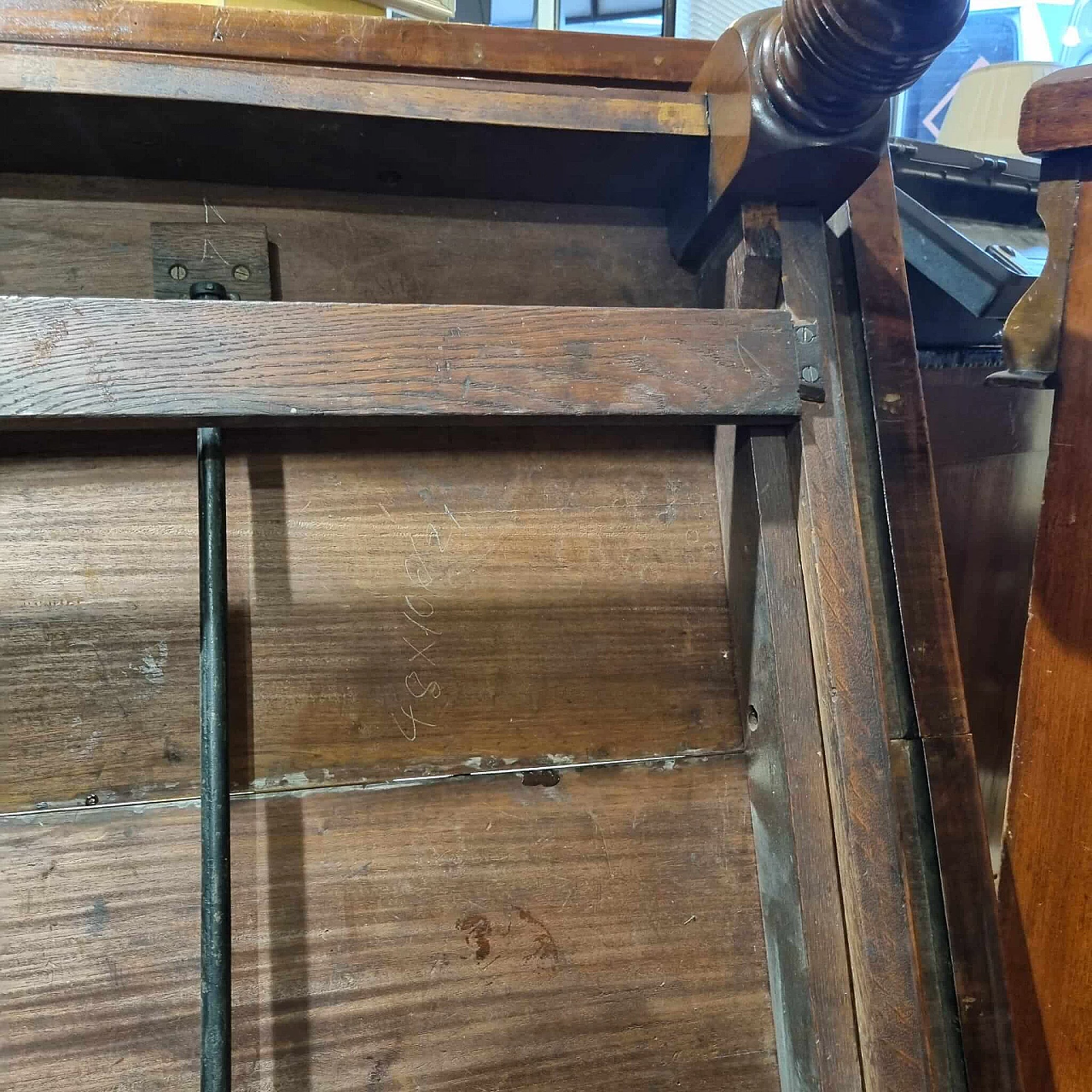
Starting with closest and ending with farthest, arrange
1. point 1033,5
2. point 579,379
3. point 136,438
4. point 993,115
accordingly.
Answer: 1. point 579,379
2. point 136,438
3. point 993,115
4. point 1033,5

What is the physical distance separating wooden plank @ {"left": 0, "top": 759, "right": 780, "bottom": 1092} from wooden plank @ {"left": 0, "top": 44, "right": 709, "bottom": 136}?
1.71 feet

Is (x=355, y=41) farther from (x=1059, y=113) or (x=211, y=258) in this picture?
(x=1059, y=113)

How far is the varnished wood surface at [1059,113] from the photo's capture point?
2.23 ft

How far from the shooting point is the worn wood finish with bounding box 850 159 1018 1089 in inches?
26.0

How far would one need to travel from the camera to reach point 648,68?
63 centimetres

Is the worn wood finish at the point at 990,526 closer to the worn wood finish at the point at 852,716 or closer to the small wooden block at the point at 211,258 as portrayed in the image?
the worn wood finish at the point at 852,716

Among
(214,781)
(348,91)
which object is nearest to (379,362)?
(348,91)

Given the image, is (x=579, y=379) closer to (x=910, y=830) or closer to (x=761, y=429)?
(x=761, y=429)

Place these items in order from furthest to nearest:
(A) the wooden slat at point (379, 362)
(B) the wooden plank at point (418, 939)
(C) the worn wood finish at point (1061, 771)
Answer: (C) the worn wood finish at point (1061, 771)
(B) the wooden plank at point (418, 939)
(A) the wooden slat at point (379, 362)

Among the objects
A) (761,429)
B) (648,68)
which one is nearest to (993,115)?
(648,68)

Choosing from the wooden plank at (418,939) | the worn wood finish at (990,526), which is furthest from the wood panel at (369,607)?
the worn wood finish at (990,526)

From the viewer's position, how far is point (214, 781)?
54cm

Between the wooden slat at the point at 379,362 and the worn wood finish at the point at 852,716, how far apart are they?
5 cm

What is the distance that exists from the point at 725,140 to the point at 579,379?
22cm
